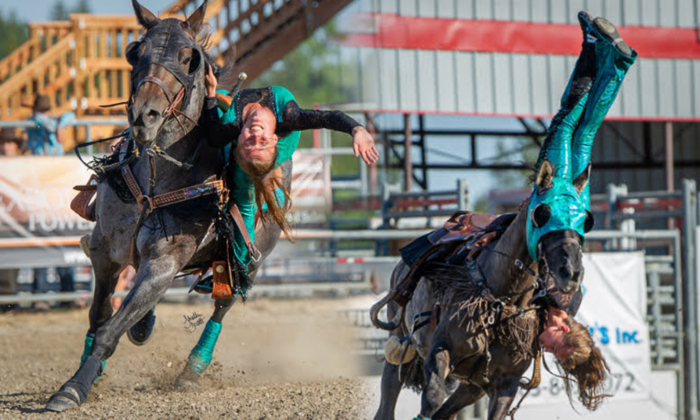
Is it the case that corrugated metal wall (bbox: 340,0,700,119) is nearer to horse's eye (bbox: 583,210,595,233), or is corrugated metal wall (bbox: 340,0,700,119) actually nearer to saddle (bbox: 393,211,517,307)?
saddle (bbox: 393,211,517,307)

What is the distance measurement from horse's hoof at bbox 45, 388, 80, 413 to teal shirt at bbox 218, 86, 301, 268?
1252 mm

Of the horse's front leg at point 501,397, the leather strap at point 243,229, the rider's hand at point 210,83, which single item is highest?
the rider's hand at point 210,83

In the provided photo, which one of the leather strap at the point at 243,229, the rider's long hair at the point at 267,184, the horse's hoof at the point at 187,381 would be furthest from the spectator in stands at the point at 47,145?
the rider's long hair at the point at 267,184

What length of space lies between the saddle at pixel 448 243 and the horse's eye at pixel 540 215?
2.10ft

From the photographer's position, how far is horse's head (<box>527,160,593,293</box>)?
168 inches

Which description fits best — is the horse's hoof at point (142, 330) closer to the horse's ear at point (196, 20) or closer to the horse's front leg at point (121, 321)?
the horse's front leg at point (121, 321)

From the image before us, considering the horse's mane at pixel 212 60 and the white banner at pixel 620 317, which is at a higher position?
the horse's mane at pixel 212 60

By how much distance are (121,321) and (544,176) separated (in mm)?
2366

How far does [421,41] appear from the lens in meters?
15.4

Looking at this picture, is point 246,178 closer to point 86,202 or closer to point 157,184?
point 157,184

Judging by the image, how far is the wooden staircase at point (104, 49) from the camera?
549 inches

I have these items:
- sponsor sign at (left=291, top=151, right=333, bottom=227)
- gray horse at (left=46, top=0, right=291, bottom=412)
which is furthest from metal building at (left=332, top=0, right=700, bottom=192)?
gray horse at (left=46, top=0, right=291, bottom=412)

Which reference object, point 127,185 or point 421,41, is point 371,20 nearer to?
point 421,41

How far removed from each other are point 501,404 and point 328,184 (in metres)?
6.59
